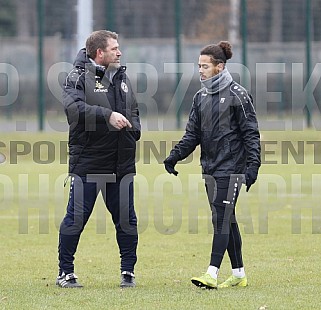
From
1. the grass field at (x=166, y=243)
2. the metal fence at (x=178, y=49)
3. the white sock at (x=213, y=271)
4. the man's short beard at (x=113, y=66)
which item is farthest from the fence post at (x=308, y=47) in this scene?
the white sock at (x=213, y=271)

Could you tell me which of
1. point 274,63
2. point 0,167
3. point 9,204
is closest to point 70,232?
point 9,204

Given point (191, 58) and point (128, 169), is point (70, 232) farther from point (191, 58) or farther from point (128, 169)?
point (191, 58)

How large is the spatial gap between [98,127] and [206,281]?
1.51 meters

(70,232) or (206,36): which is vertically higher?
(206,36)

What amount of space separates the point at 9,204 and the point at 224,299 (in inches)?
340

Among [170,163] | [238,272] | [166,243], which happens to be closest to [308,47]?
[166,243]

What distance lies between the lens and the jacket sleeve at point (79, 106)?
812 cm

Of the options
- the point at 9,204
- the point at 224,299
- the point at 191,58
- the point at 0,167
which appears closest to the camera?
the point at 224,299

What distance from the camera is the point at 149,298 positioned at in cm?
778

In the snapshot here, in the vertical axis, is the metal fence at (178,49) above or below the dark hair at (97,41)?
above

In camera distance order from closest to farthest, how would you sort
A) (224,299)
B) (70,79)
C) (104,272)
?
1. (224,299)
2. (70,79)
3. (104,272)

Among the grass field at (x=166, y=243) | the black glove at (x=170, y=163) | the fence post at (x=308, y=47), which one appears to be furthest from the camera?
the fence post at (x=308, y=47)

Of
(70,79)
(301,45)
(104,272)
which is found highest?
(301,45)

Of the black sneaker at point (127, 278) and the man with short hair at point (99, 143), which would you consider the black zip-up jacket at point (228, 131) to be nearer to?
the man with short hair at point (99, 143)
